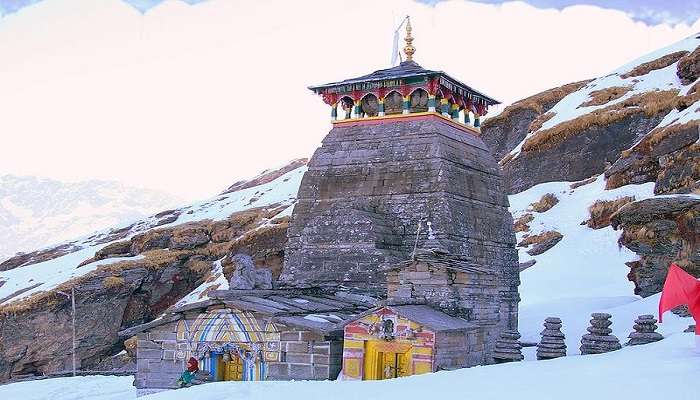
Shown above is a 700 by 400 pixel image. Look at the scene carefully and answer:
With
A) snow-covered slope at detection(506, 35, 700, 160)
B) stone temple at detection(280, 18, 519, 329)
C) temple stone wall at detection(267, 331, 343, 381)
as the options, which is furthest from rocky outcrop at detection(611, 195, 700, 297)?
snow-covered slope at detection(506, 35, 700, 160)

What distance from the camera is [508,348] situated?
67.1 feet

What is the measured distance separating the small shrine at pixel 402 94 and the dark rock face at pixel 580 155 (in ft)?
81.7

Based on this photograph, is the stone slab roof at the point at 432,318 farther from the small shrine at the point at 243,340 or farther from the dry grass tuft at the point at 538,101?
the dry grass tuft at the point at 538,101

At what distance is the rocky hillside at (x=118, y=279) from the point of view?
44.5 metres

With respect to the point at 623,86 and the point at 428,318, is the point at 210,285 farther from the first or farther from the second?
the point at 623,86

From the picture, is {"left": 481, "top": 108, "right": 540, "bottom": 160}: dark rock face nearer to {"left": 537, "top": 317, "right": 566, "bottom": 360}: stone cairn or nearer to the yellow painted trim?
the yellow painted trim

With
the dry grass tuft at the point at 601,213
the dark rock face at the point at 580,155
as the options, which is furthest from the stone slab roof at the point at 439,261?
the dark rock face at the point at 580,155

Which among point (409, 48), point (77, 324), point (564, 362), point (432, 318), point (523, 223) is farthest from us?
point (523, 223)

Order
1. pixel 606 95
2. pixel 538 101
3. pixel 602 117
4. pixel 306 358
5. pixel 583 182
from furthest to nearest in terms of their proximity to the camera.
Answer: pixel 538 101 < pixel 606 95 < pixel 602 117 < pixel 583 182 < pixel 306 358

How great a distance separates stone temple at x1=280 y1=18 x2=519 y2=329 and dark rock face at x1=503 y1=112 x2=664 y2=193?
24.7 metres

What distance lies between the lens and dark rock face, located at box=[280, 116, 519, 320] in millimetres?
25141

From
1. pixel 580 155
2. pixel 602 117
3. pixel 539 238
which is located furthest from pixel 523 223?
pixel 602 117

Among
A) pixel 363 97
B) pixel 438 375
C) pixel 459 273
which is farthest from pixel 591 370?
pixel 363 97

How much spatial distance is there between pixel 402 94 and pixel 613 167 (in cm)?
2213
